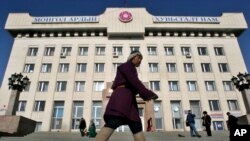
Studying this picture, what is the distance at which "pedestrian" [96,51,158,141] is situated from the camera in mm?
3172

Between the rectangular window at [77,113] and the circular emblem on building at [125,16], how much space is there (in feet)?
42.1

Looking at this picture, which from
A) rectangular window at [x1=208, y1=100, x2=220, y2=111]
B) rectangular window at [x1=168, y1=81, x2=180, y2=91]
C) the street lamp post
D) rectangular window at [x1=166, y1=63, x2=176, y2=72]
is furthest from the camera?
rectangular window at [x1=166, y1=63, x2=176, y2=72]

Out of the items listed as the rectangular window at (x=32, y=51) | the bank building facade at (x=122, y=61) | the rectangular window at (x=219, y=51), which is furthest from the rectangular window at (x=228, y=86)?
the rectangular window at (x=32, y=51)

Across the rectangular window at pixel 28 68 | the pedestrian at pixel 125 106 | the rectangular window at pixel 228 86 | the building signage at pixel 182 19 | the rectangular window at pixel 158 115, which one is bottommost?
the pedestrian at pixel 125 106

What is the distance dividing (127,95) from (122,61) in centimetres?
2599

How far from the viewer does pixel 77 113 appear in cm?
2641

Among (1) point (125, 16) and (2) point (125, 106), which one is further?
(1) point (125, 16)

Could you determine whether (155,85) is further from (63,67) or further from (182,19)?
(63,67)

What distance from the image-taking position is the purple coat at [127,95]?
3.19 m

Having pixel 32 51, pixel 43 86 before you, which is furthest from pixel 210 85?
pixel 32 51

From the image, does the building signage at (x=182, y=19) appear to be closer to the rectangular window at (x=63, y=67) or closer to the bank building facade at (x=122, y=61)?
the bank building facade at (x=122, y=61)

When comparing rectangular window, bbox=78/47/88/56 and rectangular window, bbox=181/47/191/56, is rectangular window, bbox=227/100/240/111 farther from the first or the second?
rectangular window, bbox=78/47/88/56

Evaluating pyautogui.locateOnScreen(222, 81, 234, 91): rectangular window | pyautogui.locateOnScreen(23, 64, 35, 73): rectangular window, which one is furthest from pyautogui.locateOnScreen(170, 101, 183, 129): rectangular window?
pyautogui.locateOnScreen(23, 64, 35, 73): rectangular window

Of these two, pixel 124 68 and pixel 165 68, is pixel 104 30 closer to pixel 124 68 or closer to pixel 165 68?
pixel 165 68
